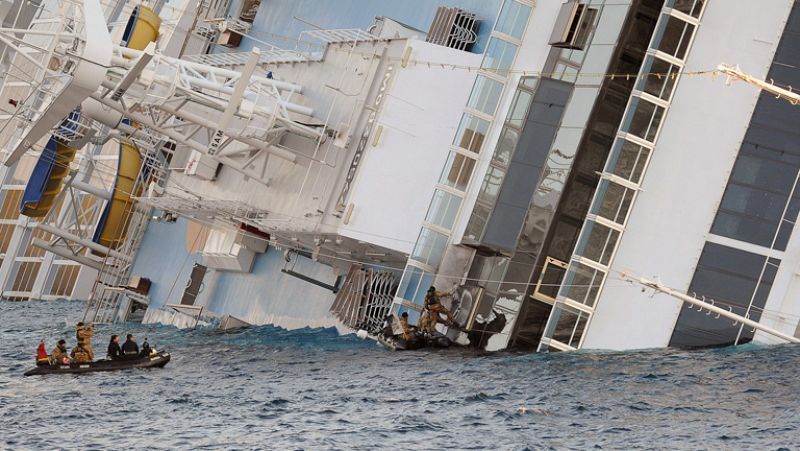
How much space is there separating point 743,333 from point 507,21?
12.3 metres

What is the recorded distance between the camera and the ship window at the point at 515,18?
154 ft

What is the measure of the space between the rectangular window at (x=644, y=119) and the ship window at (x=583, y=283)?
4.26m

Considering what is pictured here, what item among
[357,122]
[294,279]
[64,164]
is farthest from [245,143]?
[64,164]

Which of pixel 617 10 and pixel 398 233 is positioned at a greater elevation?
pixel 617 10

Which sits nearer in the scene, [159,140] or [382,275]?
[382,275]

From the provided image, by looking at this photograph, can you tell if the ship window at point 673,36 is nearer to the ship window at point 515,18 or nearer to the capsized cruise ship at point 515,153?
the capsized cruise ship at point 515,153

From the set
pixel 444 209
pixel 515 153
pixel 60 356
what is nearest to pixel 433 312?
pixel 444 209

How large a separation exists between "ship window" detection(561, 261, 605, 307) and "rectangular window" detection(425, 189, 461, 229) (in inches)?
179

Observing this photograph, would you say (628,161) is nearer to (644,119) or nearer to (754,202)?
(644,119)

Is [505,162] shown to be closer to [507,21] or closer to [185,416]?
[507,21]

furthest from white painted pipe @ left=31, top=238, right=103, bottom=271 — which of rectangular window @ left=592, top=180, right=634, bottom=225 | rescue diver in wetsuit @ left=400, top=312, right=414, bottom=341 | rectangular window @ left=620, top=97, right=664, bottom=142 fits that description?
rectangular window @ left=620, top=97, right=664, bottom=142

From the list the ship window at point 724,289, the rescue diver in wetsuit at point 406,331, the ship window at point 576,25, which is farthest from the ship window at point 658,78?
the rescue diver in wetsuit at point 406,331

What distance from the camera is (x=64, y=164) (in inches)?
2430

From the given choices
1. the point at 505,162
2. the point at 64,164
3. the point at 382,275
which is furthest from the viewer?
the point at 64,164
